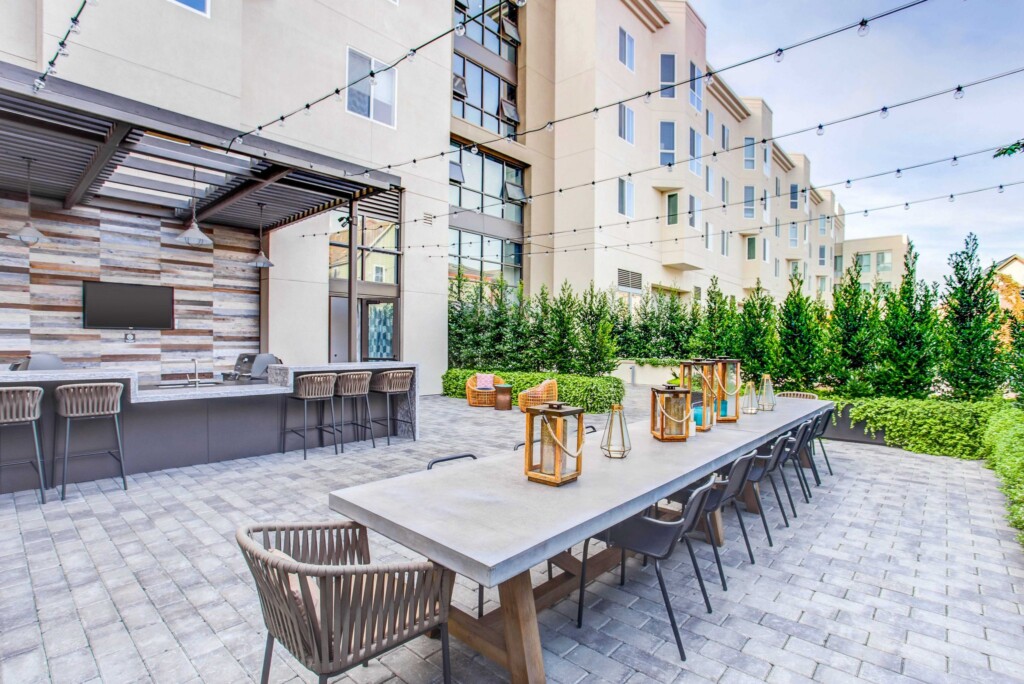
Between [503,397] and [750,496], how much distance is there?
629 cm

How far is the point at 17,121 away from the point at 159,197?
3117mm

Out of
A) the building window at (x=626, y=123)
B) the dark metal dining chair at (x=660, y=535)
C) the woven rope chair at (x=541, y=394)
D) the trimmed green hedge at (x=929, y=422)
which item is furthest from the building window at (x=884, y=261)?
the dark metal dining chair at (x=660, y=535)

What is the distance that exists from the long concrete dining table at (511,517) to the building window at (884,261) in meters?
Result: 43.6

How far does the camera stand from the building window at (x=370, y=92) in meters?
9.95

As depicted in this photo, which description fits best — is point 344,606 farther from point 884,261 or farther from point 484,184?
point 884,261

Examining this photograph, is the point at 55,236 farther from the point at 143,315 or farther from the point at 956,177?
the point at 956,177

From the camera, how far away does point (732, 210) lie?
21.7 m

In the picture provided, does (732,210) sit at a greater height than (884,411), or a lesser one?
greater

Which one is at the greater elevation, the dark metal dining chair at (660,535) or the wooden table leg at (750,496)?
the dark metal dining chair at (660,535)

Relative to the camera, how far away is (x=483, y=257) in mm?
14523

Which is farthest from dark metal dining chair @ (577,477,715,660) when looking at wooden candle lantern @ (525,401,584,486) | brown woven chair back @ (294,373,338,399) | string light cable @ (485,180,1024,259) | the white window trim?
the white window trim

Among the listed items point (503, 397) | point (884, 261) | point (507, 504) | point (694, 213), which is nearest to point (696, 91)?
point (694, 213)

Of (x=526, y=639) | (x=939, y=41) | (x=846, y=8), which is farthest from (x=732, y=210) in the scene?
(x=526, y=639)

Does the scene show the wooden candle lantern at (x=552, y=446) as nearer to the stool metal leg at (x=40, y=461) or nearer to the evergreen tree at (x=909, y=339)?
the stool metal leg at (x=40, y=461)
